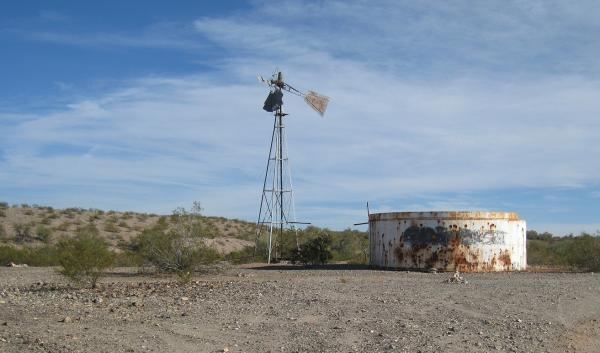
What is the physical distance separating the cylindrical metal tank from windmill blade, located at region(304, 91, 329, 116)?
→ 23.9ft

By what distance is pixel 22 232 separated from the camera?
40906 millimetres

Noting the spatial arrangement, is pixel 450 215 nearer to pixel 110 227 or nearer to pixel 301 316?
pixel 301 316

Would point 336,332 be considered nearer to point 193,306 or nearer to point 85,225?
point 193,306

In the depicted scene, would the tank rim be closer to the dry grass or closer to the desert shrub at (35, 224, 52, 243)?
the dry grass

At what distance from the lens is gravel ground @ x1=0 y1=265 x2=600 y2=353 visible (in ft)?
34.8

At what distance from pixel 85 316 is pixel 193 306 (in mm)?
2298

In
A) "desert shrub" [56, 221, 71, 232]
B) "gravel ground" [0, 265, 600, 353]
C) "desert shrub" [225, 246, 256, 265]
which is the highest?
"desert shrub" [56, 221, 71, 232]

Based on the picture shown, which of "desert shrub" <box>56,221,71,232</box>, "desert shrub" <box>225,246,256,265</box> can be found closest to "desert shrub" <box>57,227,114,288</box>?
"desert shrub" <box>225,246,256,265</box>

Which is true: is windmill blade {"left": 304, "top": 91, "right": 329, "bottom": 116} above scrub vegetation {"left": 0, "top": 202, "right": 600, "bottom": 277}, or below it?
above

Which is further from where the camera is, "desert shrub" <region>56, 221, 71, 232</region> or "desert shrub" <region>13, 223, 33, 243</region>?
"desert shrub" <region>56, 221, 71, 232</region>

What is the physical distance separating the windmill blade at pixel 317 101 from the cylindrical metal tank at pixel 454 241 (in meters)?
7.28

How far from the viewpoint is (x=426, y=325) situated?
40.2 feet

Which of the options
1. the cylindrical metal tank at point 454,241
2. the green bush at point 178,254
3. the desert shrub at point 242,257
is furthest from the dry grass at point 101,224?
the green bush at point 178,254

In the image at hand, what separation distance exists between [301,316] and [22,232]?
32.5 meters
